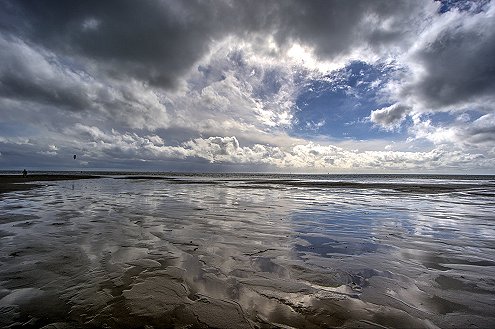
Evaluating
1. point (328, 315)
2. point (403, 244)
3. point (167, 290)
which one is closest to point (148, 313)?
point (167, 290)

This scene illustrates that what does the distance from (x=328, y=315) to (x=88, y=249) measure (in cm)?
683

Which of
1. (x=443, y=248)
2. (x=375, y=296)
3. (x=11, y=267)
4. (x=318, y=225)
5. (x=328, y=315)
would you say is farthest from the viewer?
(x=318, y=225)

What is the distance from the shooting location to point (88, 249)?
293 inches

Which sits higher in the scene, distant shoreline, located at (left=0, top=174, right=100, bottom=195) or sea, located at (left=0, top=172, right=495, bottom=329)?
distant shoreline, located at (left=0, top=174, right=100, bottom=195)

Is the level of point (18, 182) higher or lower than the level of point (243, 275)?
higher

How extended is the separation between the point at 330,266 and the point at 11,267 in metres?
7.59

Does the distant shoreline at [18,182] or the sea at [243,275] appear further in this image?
the distant shoreline at [18,182]

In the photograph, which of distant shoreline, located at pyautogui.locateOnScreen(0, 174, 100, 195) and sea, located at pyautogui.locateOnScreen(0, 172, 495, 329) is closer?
sea, located at pyautogui.locateOnScreen(0, 172, 495, 329)

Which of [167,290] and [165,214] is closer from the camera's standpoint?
[167,290]

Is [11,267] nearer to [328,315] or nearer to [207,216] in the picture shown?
[328,315]

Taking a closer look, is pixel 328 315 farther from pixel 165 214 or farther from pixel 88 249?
pixel 165 214

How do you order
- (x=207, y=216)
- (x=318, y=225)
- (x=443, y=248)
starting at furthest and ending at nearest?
(x=207, y=216)
(x=318, y=225)
(x=443, y=248)

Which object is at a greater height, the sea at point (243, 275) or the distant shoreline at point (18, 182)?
the distant shoreline at point (18, 182)

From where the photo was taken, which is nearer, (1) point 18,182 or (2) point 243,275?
(2) point 243,275
